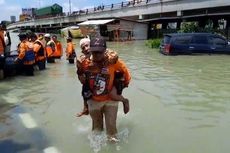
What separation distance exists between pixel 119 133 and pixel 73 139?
810 millimetres

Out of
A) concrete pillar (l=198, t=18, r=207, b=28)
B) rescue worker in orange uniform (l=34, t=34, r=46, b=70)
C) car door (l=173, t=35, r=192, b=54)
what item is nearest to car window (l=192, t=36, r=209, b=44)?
car door (l=173, t=35, r=192, b=54)

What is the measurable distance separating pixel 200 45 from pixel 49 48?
27.2 feet

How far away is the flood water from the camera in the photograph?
7.10 metres

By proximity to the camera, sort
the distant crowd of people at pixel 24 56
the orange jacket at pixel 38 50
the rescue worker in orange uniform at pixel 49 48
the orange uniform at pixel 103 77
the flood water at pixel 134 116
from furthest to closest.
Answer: the rescue worker in orange uniform at pixel 49 48 < the orange jacket at pixel 38 50 < the distant crowd of people at pixel 24 56 < the flood water at pixel 134 116 < the orange uniform at pixel 103 77

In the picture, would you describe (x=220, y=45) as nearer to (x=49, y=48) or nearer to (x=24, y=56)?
(x=49, y=48)

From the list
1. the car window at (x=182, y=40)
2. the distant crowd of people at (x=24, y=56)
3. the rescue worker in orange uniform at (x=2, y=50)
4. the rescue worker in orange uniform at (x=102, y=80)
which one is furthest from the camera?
the car window at (x=182, y=40)

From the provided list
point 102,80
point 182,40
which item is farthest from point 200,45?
point 102,80

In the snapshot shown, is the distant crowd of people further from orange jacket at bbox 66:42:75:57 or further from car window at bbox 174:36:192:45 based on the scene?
car window at bbox 174:36:192:45

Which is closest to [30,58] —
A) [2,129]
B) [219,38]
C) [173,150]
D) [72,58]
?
[72,58]

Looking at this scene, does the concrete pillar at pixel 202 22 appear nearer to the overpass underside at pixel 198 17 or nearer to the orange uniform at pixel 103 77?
the overpass underside at pixel 198 17

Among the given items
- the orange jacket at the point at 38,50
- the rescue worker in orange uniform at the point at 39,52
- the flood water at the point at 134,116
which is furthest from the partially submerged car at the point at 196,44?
the orange jacket at the point at 38,50

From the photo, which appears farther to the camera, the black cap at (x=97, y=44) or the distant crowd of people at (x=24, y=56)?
the distant crowd of people at (x=24, y=56)

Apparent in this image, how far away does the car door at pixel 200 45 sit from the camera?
2289 cm

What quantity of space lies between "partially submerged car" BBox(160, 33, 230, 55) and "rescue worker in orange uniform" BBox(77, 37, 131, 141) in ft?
55.2
